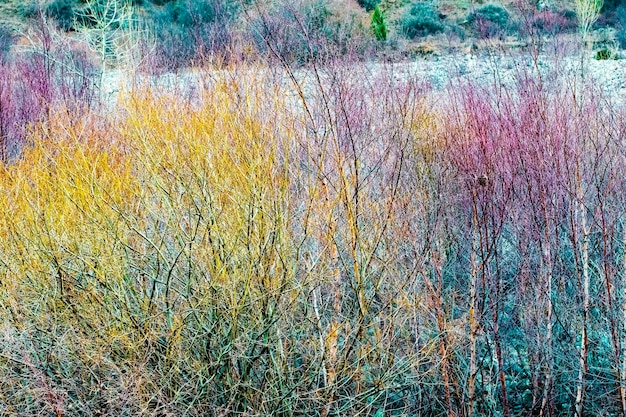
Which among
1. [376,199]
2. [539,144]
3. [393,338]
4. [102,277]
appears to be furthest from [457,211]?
[102,277]

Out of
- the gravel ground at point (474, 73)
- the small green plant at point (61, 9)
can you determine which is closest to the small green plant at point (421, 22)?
the gravel ground at point (474, 73)

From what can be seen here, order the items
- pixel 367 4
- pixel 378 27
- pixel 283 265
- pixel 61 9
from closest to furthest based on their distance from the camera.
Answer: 1. pixel 283 265
2. pixel 378 27
3. pixel 61 9
4. pixel 367 4

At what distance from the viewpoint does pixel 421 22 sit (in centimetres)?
3072

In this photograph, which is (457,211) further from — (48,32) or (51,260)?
(48,32)

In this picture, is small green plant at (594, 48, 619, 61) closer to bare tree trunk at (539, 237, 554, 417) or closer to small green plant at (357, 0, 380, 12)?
small green plant at (357, 0, 380, 12)

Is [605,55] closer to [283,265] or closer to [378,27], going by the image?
[378,27]

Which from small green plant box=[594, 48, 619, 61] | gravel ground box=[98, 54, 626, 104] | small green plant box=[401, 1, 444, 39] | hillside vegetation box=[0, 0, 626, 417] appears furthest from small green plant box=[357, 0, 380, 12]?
hillside vegetation box=[0, 0, 626, 417]

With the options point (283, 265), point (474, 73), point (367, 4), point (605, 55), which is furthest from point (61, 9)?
point (283, 265)

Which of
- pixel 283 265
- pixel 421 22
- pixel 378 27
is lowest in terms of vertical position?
pixel 283 265

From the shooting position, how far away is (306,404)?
261 inches

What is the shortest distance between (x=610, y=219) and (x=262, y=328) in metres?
4.40

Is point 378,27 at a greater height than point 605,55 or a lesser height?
greater

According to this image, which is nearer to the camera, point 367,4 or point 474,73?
point 474,73

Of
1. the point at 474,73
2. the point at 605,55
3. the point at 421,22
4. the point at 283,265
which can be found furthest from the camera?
the point at 421,22
